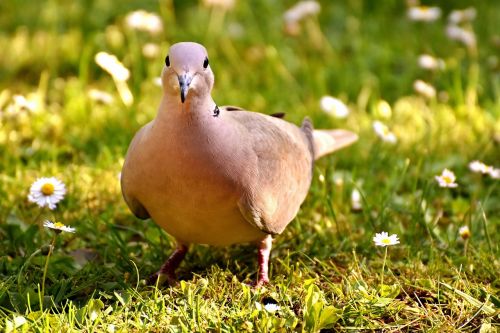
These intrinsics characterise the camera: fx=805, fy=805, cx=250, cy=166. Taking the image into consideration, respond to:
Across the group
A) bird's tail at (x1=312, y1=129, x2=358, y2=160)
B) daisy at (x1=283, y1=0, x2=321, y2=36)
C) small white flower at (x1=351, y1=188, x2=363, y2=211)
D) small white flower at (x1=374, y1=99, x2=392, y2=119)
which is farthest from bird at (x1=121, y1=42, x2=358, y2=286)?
daisy at (x1=283, y1=0, x2=321, y2=36)

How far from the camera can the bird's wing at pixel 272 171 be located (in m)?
2.93

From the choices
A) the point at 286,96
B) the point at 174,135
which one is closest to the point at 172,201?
the point at 174,135

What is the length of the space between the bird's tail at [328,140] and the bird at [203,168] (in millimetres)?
557

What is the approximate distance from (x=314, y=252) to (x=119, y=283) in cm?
86

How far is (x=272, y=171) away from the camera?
10.0ft

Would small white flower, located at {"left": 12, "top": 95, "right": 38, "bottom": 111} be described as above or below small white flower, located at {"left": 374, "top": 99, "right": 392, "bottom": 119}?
above

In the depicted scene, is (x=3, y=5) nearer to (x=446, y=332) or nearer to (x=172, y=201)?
(x=172, y=201)

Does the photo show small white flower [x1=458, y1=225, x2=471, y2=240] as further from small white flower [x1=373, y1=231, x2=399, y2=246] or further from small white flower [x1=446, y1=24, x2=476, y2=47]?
small white flower [x1=446, y1=24, x2=476, y2=47]

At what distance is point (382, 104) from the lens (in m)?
5.03

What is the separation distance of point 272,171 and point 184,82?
1.86 feet

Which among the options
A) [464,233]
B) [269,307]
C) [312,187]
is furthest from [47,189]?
[464,233]

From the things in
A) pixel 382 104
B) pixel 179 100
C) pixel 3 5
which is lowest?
pixel 382 104

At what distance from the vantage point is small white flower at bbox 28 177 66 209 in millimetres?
3232

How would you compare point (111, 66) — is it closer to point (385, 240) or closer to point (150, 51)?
point (150, 51)
